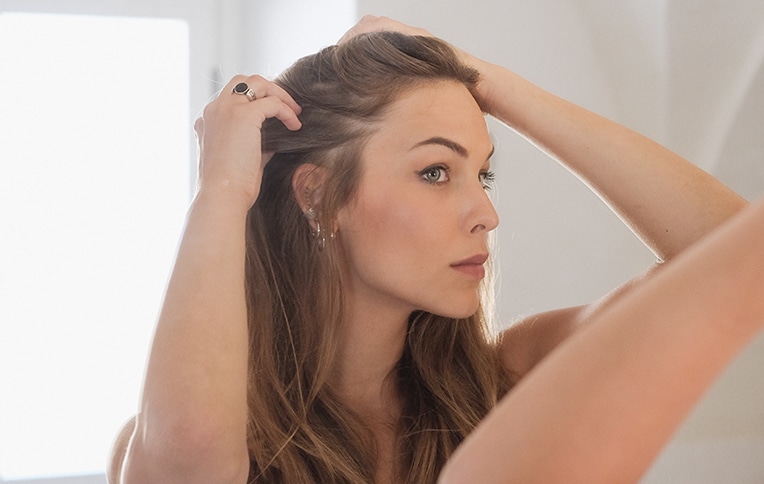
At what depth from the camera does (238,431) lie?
1215mm

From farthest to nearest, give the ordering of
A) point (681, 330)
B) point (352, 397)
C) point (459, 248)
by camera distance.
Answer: point (352, 397), point (459, 248), point (681, 330)

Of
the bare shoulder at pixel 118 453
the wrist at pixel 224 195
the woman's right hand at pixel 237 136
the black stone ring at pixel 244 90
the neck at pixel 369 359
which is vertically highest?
the black stone ring at pixel 244 90

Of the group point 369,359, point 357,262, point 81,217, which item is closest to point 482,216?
point 357,262

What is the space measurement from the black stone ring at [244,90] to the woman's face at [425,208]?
0.64 feet

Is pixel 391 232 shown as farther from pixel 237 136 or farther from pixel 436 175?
pixel 237 136

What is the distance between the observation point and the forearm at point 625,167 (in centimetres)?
142

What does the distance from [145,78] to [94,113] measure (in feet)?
0.76

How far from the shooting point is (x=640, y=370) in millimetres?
617

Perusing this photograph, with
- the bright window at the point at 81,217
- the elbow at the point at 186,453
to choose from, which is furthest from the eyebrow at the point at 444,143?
the bright window at the point at 81,217

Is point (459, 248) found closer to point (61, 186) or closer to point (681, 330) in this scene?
point (681, 330)

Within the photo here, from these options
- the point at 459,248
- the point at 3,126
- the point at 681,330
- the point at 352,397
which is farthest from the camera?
the point at 3,126

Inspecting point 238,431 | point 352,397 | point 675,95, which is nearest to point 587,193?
point 675,95

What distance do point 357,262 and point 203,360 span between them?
0.39 metres

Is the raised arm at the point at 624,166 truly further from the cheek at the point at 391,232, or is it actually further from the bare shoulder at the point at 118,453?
the bare shoulder at the point at 118,453
